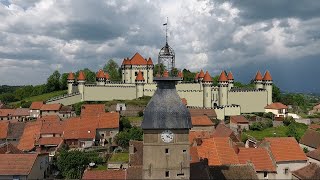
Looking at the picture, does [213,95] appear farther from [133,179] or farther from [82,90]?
[133,179]

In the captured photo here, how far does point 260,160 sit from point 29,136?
40224 millimetres

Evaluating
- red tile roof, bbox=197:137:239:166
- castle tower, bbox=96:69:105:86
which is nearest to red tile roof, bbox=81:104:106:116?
castle tower, bbox=96:69:105:86

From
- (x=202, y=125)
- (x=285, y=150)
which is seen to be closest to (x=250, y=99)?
(x=202, y=125)

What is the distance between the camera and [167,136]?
24.0 meters

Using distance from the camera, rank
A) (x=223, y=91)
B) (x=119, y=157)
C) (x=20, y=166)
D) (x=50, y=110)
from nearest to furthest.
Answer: (x=20, y=166)
(x=119, y=157)
(x=50, y=110)
(x=223, y=91)

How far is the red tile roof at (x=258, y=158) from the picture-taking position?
38750 mm

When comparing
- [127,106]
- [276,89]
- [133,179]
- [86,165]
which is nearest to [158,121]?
[133,179]

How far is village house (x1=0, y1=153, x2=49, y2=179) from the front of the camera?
132ft

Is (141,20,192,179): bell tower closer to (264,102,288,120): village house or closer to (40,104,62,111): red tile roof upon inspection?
(40,104,62,111): red tile roof

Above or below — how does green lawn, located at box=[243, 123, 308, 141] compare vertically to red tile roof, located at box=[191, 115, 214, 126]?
below

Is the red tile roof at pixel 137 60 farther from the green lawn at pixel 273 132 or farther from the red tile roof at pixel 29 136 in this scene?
the red tile roof at pixel 29 136

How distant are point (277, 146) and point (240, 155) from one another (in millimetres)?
4799

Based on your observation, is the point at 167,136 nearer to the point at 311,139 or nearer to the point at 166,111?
the point at 166,111

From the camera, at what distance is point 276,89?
128 m
